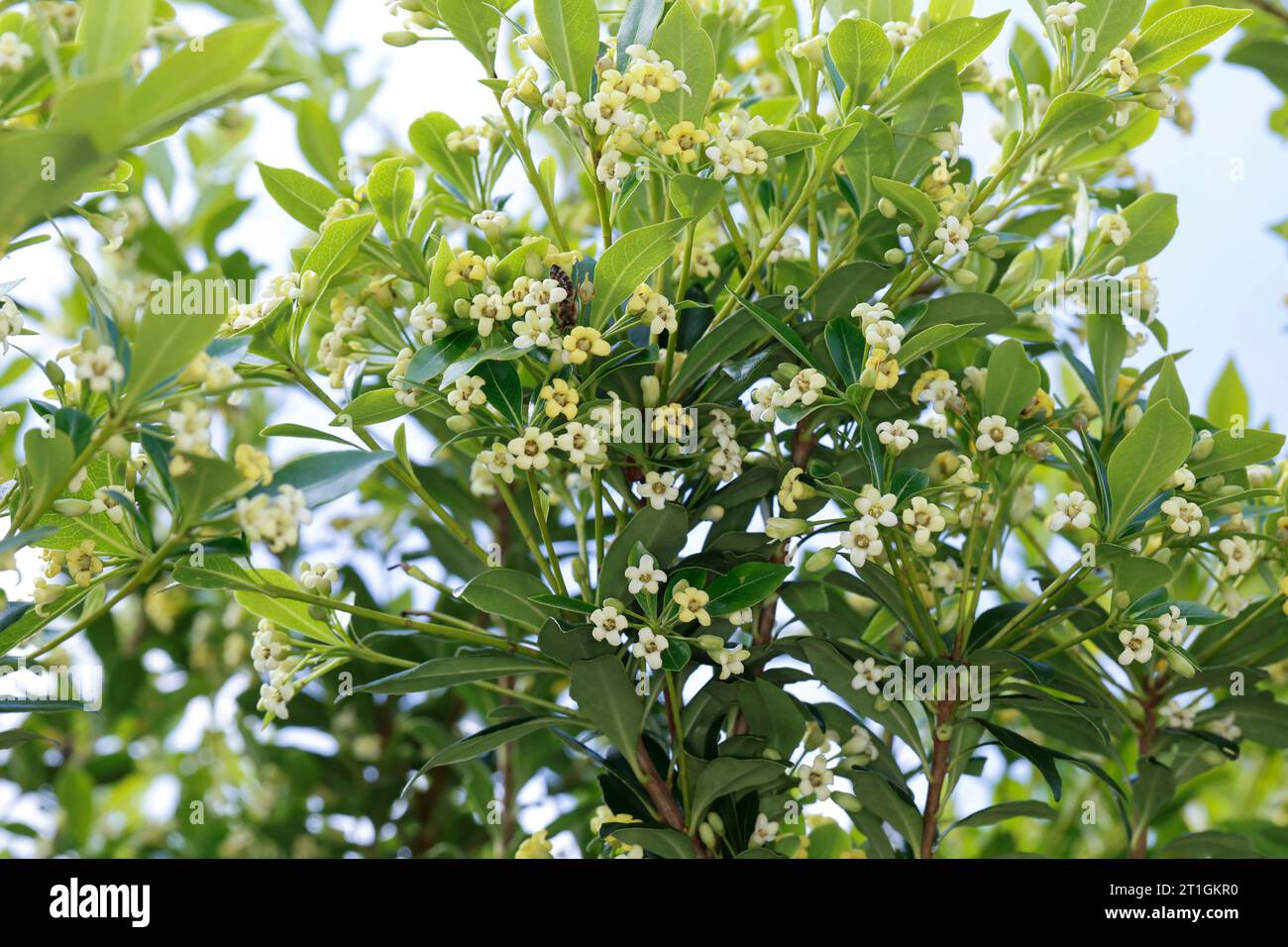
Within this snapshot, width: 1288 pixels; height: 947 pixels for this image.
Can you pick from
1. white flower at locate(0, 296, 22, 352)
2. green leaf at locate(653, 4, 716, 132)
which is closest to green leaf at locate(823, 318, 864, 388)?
green leaf at locate(653, 4, 716, 132)

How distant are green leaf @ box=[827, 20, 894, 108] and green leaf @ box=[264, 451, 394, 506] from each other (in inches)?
21.3

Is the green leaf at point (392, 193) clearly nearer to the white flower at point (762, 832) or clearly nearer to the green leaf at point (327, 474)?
the green leaf at point (327, 474)

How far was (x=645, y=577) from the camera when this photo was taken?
0.92m

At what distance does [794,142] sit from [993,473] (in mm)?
416

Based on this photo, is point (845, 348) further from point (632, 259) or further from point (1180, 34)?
point (1180, 34)

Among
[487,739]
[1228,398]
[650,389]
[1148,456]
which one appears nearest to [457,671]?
[487,739]

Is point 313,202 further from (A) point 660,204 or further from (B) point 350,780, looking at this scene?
(B) point 350,780

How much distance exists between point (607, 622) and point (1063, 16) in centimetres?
66

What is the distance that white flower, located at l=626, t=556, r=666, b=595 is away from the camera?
916 millimetres

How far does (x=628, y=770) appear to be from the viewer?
1034 millimetres

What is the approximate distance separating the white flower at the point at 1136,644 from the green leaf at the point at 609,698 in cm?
43

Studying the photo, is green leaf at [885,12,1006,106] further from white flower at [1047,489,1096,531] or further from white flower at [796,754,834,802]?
white flower at [796,754,834,802]

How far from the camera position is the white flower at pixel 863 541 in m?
0.90
